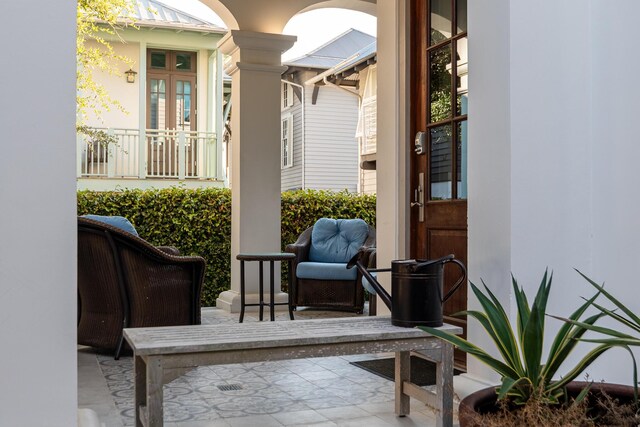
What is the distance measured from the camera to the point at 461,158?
403 cm

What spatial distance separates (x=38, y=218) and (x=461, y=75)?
2.72 metres

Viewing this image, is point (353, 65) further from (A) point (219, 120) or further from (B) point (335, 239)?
(B) point (335, 239)

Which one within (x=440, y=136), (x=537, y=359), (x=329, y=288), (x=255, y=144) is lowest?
(x=329, y=288)

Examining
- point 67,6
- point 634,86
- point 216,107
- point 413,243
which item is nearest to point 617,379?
point 634,86

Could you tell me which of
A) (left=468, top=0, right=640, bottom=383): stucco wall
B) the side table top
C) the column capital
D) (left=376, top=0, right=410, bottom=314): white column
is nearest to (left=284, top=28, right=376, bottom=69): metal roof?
the column capital

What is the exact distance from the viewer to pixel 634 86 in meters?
3.08

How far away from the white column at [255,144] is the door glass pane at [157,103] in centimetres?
538

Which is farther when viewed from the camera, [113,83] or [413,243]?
[113,83]

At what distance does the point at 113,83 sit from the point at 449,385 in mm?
10286

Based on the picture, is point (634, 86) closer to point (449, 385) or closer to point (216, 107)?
point (449, 385)

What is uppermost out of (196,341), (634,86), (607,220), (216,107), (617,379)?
(216,107)

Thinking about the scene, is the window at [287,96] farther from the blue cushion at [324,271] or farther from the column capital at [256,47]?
the blue cushion at [324,271]

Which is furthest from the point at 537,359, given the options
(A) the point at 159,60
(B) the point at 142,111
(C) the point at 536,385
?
(A) the point at 159,60

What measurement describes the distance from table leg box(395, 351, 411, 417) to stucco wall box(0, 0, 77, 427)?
1503 millimetres
